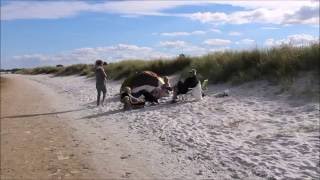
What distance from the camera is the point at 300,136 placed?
10234mm

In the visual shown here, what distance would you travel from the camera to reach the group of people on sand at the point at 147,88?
667 inches

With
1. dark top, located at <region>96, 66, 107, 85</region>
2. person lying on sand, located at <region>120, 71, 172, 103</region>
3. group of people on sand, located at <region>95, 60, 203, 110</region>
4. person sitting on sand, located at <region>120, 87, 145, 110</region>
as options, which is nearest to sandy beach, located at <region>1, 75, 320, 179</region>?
person sitting on sand, located at <region>120, 87, 145, 110</region>

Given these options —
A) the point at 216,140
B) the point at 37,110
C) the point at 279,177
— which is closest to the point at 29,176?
the point at 216,140

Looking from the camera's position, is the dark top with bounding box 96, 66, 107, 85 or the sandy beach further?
the dark top with bounding box 96, 66, 107, 85

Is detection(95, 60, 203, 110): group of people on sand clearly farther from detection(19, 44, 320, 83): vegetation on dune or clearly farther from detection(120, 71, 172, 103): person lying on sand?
detection(19, 44, 320, 83): vegetation on dune

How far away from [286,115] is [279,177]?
4.57 meters

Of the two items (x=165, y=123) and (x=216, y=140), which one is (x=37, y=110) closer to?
(x=165, y=123)

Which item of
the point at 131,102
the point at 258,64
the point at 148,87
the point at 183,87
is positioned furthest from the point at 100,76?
the point at 258,64

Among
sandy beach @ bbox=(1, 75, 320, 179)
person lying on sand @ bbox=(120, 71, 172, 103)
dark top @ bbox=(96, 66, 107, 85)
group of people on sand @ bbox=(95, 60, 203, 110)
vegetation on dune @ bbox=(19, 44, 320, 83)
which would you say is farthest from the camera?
dark top @ bbox=(96, 66, 107, 85)

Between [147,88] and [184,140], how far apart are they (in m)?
7.53

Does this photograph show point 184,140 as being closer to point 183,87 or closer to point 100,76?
point 183,87

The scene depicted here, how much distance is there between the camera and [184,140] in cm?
1106

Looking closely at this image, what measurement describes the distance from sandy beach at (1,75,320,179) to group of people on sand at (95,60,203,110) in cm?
39

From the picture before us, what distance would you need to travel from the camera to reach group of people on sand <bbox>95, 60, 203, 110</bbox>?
55.6 feet
